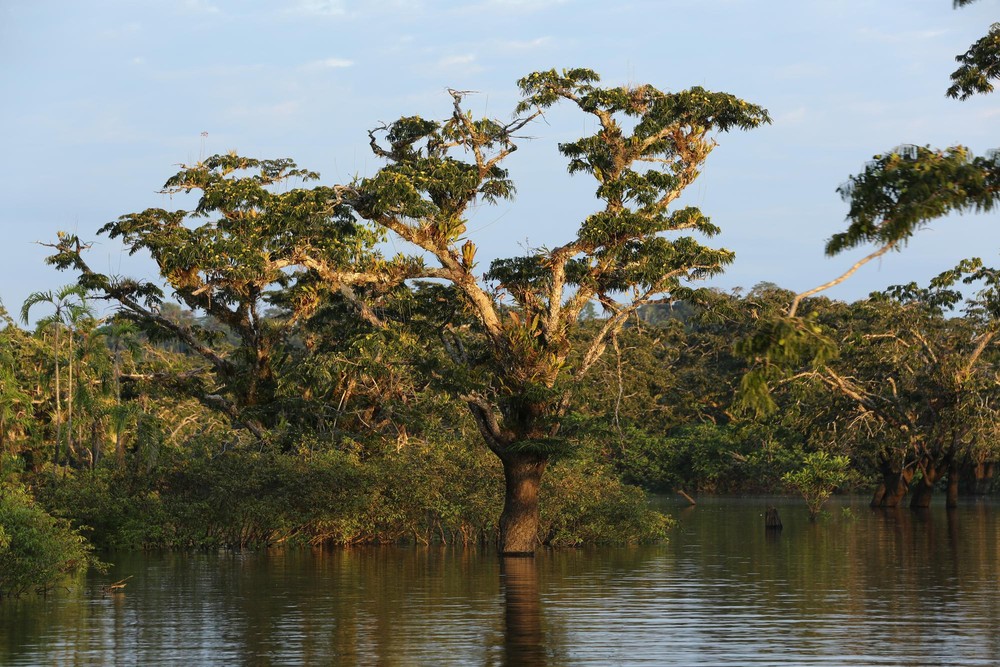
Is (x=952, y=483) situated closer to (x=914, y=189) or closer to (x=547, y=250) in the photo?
(x=547, y=250)

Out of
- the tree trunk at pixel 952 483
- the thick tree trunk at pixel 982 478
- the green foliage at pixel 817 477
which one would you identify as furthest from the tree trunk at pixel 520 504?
the thick tree trunk at pixel 982 478

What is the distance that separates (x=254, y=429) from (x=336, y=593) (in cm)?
1830

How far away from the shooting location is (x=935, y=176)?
1389 cm

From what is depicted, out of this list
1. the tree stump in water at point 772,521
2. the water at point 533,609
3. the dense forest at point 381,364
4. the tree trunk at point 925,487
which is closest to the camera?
the water at point 533,609

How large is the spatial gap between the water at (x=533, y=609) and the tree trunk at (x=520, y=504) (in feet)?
2.98

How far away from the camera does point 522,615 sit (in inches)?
853

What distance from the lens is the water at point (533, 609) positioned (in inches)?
680

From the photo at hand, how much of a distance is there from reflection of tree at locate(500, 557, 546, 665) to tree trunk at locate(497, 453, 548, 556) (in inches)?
94.1

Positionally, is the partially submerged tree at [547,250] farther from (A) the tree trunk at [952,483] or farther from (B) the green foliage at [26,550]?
(A) the tree trunk at [952,483]

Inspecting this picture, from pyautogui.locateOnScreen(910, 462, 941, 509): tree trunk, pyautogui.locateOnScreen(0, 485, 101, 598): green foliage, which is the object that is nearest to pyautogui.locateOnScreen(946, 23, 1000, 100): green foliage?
pyautogui.locateOnScreen(0, 485, 101, 598): green foliage

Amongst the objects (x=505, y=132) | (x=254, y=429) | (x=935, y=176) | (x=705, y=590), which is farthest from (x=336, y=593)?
(x=254, y=429)

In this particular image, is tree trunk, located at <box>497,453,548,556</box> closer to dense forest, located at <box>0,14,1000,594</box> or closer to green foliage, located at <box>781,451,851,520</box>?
dense forest, located at <box>0,14,1000,594</box>

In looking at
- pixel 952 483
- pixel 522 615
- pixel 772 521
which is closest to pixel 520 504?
pixel 522 615

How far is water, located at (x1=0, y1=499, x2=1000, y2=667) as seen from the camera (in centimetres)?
1728
